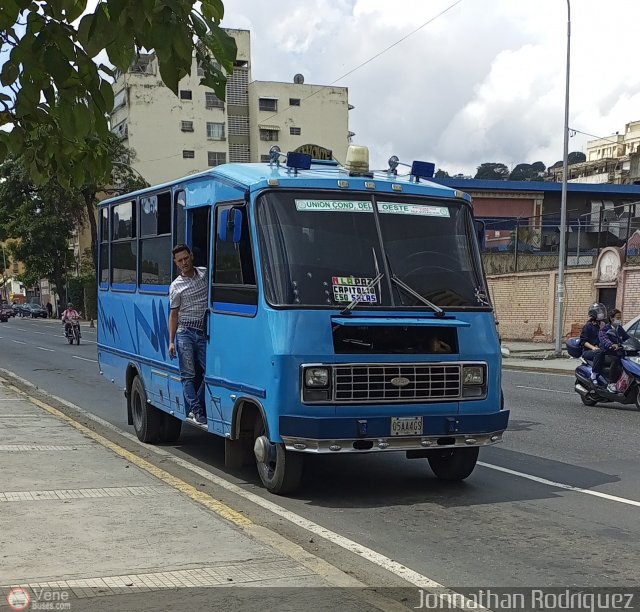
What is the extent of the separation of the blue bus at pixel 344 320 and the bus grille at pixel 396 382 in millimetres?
10

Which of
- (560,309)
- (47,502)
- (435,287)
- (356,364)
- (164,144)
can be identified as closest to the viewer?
(47,502)

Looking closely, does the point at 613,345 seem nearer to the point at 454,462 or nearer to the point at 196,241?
the point at 454,462

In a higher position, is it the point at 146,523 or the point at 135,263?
the point at 135,263

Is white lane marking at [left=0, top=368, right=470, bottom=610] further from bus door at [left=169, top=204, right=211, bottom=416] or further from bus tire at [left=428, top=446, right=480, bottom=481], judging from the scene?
bus tire at [left=428, top=446, right=480, bottom=481]

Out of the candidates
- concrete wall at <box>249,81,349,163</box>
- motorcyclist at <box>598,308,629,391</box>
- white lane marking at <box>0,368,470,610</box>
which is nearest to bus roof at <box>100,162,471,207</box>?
white lane marking at <box>0,368,470,610</box>

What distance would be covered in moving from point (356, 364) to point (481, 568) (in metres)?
2.18

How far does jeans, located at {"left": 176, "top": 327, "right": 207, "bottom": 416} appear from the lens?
9.02m

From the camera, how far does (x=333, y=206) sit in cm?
Answer: 794

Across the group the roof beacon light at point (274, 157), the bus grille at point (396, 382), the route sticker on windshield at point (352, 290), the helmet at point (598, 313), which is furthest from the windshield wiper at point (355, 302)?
the helmet at point (598, 313)

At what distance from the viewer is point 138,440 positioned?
438 inches

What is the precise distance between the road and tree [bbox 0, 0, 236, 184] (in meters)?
3.50

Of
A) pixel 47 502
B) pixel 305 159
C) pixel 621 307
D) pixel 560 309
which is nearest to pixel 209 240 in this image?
pixel 305 159

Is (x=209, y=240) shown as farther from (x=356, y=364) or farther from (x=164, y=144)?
(x=164, y=144)

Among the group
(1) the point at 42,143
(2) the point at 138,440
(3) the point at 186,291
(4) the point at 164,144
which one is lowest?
(2) the point at 138,440
